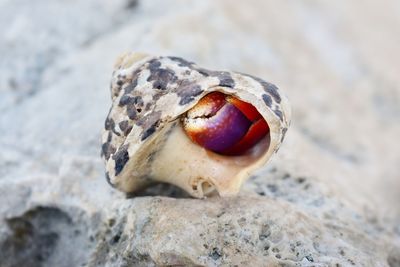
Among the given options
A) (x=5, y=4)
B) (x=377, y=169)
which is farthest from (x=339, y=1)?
(x=5, y=4)

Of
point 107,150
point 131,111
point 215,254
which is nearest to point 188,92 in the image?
point 131,111

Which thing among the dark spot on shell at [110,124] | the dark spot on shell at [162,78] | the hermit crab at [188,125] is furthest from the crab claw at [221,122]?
the dark spot on shell at [110,124]

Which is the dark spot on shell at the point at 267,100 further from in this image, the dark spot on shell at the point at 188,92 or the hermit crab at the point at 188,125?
the dark spot on shell at the point at 188,92

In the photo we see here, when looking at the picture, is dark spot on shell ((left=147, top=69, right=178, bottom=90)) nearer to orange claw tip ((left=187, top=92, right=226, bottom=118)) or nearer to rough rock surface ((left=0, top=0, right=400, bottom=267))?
orange claw tip ((left=187, top=92, right=226, bottom=118))

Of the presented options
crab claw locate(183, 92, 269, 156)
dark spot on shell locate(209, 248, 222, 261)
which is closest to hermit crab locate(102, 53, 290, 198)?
crab claw locate(183, 92, 269, 156)

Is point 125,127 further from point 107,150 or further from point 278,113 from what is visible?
point 278,113

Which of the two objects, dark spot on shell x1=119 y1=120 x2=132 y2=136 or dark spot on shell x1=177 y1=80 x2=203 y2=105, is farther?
dark spot on shell x1=119 y1=120 x2=132 y2=136
